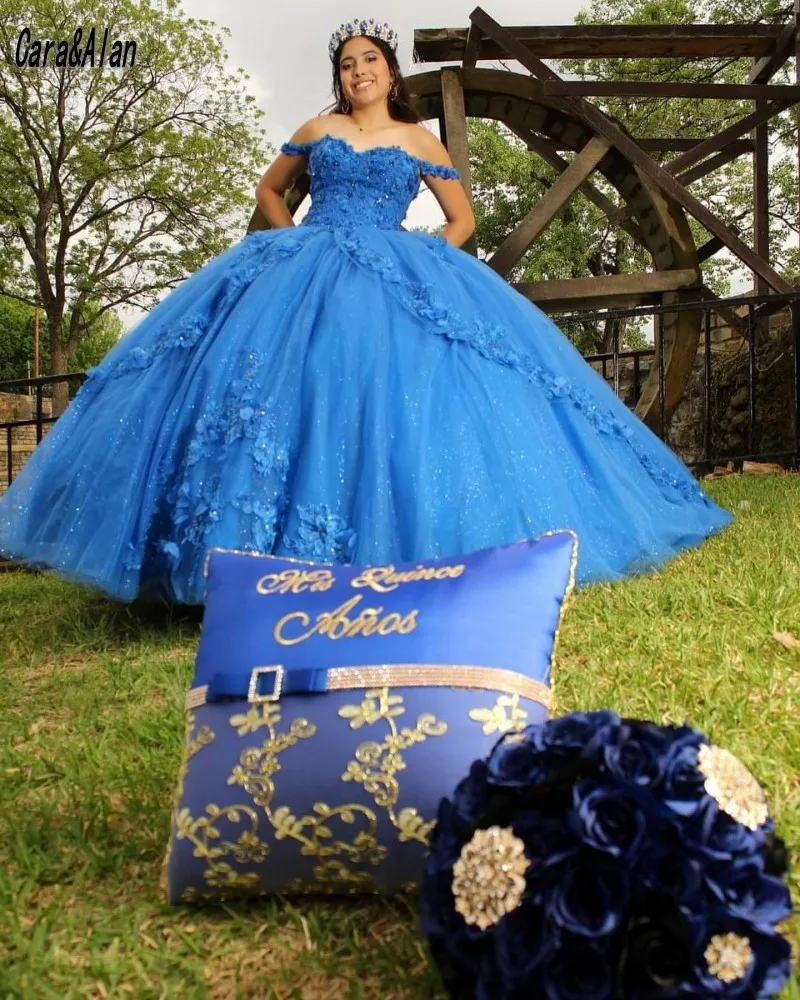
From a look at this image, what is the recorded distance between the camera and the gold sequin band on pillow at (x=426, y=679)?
45.3 inches

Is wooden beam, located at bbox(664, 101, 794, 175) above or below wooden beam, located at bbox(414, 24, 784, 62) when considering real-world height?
below

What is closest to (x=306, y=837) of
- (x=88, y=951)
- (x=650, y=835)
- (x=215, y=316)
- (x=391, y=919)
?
(x=391, y=919)

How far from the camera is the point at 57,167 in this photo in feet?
50.2

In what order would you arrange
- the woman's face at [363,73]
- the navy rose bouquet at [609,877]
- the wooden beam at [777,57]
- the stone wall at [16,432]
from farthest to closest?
the stone wall at [16,432]
the wooden beam at [777,57]
the woman's face at [363,73]
the navy rose bouquet at [609,877]

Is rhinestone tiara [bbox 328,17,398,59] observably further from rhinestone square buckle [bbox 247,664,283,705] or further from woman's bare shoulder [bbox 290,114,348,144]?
rhinestone square buckle [bbox 247,664,283,705]

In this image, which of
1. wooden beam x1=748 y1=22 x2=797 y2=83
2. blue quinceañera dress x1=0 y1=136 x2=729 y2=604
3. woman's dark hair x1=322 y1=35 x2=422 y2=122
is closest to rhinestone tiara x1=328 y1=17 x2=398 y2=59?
woman's dark hair x1=322 y1=35 x2=422 y2=122

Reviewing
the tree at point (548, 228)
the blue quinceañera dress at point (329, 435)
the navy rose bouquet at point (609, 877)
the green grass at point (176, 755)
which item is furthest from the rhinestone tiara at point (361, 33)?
the tree at point (548, 228)

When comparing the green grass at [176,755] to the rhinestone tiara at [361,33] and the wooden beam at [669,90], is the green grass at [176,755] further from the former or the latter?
the wooden beam at [669,90]

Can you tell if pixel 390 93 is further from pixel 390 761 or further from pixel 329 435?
pixel 390 761

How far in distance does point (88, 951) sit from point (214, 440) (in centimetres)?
153

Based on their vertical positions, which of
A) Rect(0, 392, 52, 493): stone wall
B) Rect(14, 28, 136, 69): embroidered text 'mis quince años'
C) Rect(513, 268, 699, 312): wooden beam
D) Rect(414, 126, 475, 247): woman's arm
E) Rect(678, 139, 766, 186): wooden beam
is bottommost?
Rect(0, 392, 52, 493): stone wall

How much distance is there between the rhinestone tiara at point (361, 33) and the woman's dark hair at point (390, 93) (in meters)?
0.02

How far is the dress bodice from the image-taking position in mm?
3232

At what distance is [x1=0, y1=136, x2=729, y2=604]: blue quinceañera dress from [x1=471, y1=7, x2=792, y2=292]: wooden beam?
3.52 meters
